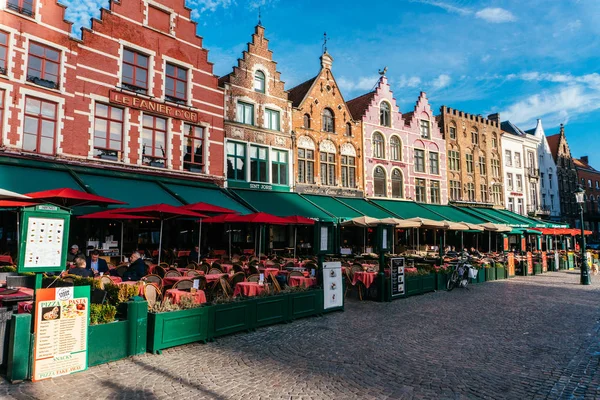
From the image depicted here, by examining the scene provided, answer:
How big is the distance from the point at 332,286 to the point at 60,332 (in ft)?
20.9

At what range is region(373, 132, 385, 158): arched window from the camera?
96.1ft

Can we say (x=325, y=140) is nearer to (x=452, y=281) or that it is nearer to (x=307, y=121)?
(x=307, y=121)

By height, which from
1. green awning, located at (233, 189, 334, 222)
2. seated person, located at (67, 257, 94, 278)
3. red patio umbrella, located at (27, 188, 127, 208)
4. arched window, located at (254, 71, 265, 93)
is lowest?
seated person, located at (67, 257, 94, 278)

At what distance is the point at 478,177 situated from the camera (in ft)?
120

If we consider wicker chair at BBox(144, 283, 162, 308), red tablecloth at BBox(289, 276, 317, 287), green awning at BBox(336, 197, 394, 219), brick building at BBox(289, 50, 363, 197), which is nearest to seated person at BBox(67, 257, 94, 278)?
wicker chair at BBox(144, 283, 162, 308)

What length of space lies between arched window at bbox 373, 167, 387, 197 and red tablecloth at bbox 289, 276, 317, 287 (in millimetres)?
18923

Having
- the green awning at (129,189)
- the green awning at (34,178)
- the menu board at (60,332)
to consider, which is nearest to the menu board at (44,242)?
the menu board at (60,332)

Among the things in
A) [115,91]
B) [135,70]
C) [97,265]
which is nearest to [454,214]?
[135,70]

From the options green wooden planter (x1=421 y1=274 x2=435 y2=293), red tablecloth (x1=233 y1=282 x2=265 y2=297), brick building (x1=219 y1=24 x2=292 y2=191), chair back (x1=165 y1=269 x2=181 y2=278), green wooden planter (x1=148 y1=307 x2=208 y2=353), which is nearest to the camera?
green wooden planter (x1=148 y1=307 x2=208 y2=353)

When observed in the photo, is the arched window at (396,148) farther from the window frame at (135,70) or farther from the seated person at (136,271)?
the seated person at (136,271)

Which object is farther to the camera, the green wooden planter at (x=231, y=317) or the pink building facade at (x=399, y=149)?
the pink building facade at (x=399, y=149)

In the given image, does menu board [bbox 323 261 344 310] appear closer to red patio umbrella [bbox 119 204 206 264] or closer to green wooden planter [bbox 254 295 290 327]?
green wooden planter [bbox 254 295 290 327]

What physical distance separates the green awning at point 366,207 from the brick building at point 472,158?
11092 mm

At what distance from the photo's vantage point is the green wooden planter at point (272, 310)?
8.33 m
